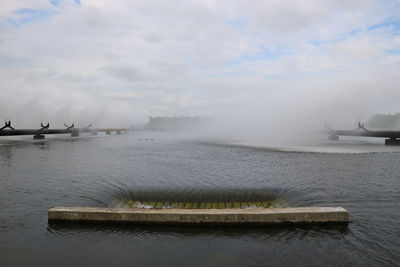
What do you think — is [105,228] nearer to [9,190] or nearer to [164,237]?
[164,237]

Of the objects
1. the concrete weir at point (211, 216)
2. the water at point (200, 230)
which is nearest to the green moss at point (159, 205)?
the water at point (200, 230)

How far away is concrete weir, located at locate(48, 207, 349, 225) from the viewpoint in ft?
30.4

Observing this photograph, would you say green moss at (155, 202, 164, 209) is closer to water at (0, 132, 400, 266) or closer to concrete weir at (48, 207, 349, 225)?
water at (0, 132, 400, 266)

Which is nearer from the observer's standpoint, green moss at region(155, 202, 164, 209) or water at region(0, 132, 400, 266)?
water at region(0, 132, 400, 266)

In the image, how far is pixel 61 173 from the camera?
18922 millimetres

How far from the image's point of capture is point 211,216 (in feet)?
30.4

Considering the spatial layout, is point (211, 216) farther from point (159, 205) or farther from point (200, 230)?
point (159, 205)

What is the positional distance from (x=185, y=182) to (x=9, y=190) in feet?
31.0

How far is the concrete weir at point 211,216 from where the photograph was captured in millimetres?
9273

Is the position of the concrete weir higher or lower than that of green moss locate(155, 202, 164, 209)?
higher

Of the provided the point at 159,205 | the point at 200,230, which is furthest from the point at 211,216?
the point at 159,205

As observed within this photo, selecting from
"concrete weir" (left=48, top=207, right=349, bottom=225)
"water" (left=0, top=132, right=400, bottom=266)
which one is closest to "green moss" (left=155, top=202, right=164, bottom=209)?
"water" (left=0, top=132, right=400, bottom=266)

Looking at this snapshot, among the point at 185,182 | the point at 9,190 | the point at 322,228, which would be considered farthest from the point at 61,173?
the point at 322,228

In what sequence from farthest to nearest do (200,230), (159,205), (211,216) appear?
(159,205) → (211,216) → (200,230)
